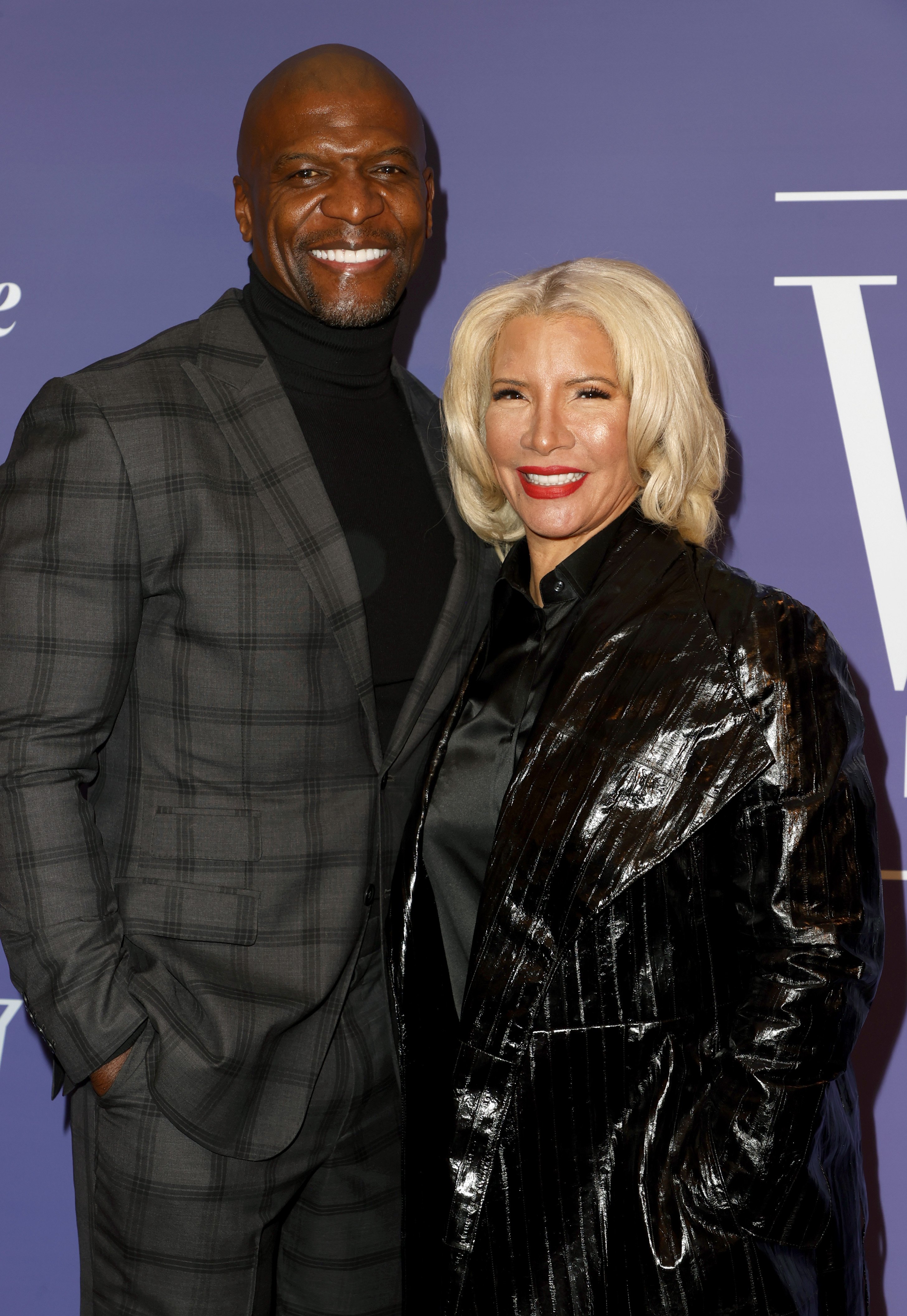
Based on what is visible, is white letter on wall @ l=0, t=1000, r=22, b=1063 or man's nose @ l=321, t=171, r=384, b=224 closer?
man's nose @ l=321, t=171, r=384, b=224

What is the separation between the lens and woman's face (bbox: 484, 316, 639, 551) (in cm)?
182

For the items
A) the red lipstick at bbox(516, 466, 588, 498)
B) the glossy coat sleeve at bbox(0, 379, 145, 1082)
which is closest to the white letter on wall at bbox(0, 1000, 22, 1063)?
the glossy coat sleeve at bbox(0, 379, 145, 1082)

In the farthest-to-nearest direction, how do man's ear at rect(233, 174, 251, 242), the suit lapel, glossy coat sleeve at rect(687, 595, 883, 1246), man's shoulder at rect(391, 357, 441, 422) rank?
1. man's shoulder at rect(391, 357, 441, 422)
2. man's ear at rect(233, 174, 251, 242)
3. the suit lapel
4. glossy coat sleeve at rect(687, 595, 883, 1246)

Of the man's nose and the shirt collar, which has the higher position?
the man's nose

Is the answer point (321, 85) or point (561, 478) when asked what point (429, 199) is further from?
point (561, 478)

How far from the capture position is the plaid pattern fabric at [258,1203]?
1864 mm

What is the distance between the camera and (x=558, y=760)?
1630 mm

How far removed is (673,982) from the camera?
63.5 inches

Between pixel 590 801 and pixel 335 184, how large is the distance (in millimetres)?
1148

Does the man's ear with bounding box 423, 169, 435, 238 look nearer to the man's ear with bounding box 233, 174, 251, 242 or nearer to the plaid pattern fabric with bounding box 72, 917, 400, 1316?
the man's ear with bounding box 233, 174, 251, 242

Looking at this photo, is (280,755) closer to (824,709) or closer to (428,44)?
(824,709)

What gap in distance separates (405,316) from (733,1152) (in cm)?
181

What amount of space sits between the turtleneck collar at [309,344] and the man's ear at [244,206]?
70 mm

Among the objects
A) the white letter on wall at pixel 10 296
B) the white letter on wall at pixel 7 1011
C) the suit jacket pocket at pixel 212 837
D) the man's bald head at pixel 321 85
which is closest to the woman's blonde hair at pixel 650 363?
the man's bald head at pixel 321 85
